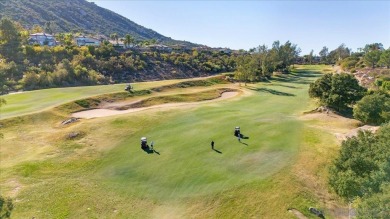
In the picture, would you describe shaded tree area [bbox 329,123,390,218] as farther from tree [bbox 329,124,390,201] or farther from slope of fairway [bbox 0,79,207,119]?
slope of fairway [bbox 0,79,207,119]

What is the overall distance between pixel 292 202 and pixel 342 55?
190 meters

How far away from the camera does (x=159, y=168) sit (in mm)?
30062

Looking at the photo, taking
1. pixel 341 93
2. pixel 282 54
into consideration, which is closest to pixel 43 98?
pixel 341 93

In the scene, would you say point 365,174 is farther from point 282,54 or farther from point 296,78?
point 282,54

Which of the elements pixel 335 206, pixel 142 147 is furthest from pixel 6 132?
pixel 335 206

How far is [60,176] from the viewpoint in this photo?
29641 millimetres

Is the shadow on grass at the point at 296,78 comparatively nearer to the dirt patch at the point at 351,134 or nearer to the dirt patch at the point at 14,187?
the dirt patch at the point at 351,134

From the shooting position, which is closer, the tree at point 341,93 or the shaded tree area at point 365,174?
the shaded tree area at point 365,174

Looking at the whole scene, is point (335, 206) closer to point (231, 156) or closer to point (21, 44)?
point (231, 156)

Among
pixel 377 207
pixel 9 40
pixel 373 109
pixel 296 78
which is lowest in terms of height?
pixel 296 78

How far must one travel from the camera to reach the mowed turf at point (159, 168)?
973 inches

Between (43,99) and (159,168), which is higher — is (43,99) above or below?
above

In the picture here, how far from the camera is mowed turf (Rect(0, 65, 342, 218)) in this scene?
2472 cm

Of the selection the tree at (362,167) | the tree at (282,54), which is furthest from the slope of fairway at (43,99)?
the tree at (282,54)
